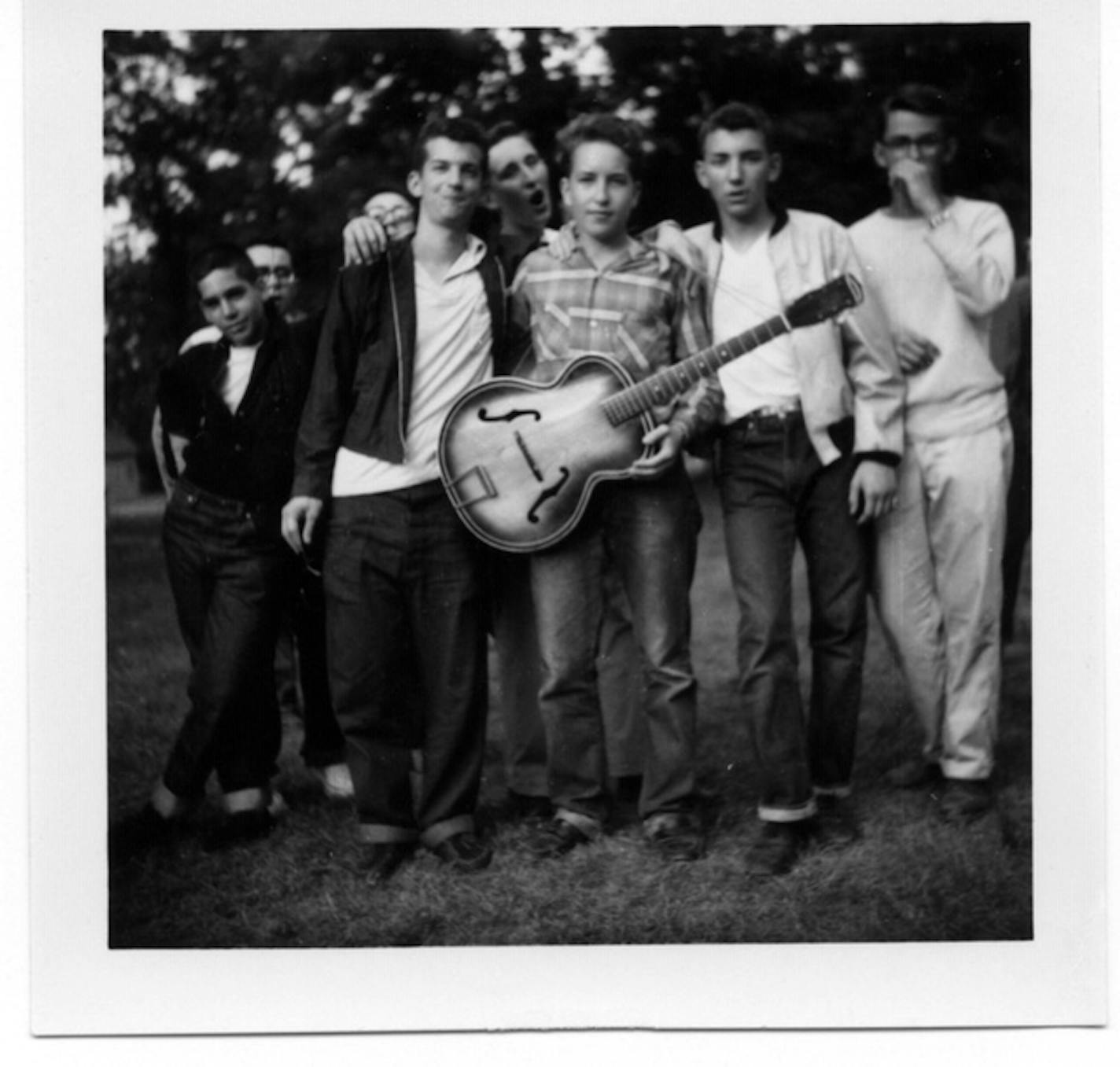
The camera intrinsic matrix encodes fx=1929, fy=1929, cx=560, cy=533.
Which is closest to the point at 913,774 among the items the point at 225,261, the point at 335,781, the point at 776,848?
the point at 776,848

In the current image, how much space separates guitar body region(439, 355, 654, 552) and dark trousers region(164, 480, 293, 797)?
0.53 m

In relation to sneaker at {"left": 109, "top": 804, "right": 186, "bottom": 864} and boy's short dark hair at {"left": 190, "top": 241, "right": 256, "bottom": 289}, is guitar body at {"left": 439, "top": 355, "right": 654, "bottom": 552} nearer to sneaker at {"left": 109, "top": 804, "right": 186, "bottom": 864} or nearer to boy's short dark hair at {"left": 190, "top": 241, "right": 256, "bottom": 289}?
boy's short dark hair at {"left": 190, "top": 241, "right": 256, "bottom": 289}

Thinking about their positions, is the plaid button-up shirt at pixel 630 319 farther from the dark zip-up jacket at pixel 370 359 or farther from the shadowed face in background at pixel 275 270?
the shadowed face in background at pixel 275 270

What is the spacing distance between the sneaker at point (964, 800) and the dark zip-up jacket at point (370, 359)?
1598 millimetres

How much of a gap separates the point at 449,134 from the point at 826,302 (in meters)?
1.07

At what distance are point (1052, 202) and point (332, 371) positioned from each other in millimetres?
1923

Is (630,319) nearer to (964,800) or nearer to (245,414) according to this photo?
(245,414)

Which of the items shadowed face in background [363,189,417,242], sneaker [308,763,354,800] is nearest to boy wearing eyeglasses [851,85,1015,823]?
shadowed face in background [363,189,417,242]

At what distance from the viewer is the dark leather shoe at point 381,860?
5023mm

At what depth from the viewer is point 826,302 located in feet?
16.4

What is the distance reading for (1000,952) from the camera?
5023 mm

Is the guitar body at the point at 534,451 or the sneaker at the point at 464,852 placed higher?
the guitar body at the point at 534,451

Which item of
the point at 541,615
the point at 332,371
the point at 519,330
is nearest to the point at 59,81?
the point at 332,371

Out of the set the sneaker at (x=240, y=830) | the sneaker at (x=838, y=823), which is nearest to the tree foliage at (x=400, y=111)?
the sneaker at (x=240, y=830)
